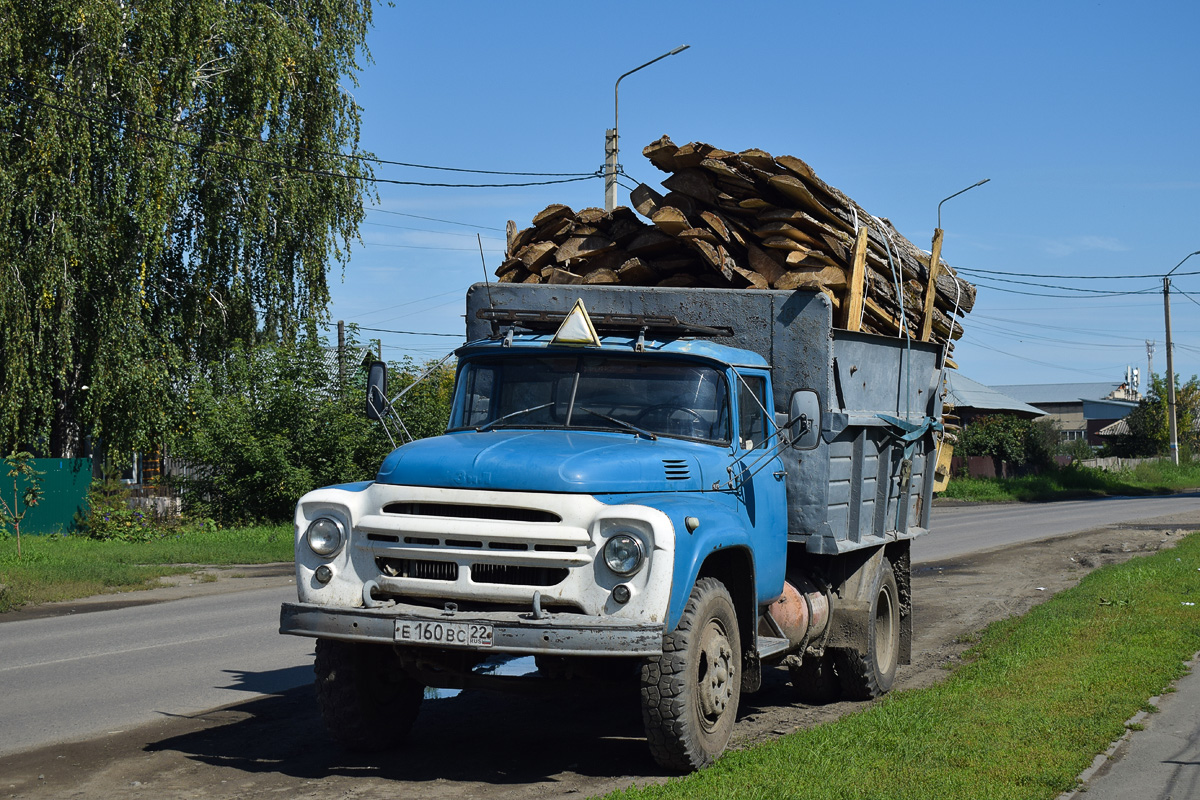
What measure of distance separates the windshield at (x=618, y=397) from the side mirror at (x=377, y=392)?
2.39ft

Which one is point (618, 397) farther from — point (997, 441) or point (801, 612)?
point (997, 441)

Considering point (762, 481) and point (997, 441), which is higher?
point (997, 441)

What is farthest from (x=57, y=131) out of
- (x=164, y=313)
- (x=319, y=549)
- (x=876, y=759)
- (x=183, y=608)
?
(x=876, y=759)

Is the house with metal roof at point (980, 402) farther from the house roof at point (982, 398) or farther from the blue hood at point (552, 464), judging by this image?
the blue hood at point (552, 464)

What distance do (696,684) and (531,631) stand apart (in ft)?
3.22

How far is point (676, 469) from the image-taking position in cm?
650

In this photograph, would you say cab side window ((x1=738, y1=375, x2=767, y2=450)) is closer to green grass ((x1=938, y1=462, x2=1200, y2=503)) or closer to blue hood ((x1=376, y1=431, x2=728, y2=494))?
blue hood ((x1=376, y1=431, x2=728, y2=494))

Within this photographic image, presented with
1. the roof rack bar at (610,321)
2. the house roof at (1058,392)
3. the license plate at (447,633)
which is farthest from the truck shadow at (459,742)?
the house roof at (1058,392)

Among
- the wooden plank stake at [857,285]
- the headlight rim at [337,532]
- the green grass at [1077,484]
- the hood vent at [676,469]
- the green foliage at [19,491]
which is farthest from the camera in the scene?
the green grass at [1077,484]

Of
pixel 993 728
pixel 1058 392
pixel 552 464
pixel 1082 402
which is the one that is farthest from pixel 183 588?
pixel 1058 392

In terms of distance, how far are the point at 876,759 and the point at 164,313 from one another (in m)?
23.1

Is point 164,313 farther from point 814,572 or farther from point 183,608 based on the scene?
point 814,572

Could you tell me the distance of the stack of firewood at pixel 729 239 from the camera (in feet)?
28.5

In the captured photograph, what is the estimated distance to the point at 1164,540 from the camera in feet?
79.9
